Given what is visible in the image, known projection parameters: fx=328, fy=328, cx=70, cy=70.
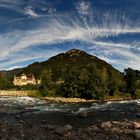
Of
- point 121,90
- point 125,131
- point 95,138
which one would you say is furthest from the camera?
point 121,90

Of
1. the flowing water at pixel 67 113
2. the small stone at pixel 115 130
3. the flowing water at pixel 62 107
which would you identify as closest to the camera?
the small stone at pixel 115 130

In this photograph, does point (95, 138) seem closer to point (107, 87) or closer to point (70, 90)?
point (70, 90)

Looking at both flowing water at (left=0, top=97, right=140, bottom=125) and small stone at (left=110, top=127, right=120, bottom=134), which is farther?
flowing water at (left=0, top=97, right=140, bottom=125)

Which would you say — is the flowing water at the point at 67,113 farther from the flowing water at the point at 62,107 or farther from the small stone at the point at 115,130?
the small stone at the point at 115,130

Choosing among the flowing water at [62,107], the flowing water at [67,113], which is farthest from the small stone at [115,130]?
the flowing water at [62,107]

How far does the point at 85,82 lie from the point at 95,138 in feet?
291

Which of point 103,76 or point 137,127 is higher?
point 103,76

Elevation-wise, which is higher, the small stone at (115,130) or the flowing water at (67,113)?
the small stone at (115,130)

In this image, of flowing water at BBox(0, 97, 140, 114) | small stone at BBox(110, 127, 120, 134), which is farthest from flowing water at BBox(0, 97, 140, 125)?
small stone at BBox(110, 127, 120, 134)

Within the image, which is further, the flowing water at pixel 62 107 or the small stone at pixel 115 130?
the flowing water at pixel 62 107

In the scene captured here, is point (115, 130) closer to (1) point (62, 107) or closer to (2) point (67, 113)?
(2) point (67, 113)

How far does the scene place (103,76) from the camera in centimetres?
11400

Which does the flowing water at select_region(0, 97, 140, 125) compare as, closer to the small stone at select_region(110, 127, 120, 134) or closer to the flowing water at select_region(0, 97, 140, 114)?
the flowing water at select_region(0, 97, 140, 114)

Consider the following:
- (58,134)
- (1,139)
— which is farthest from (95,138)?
(1,139)
